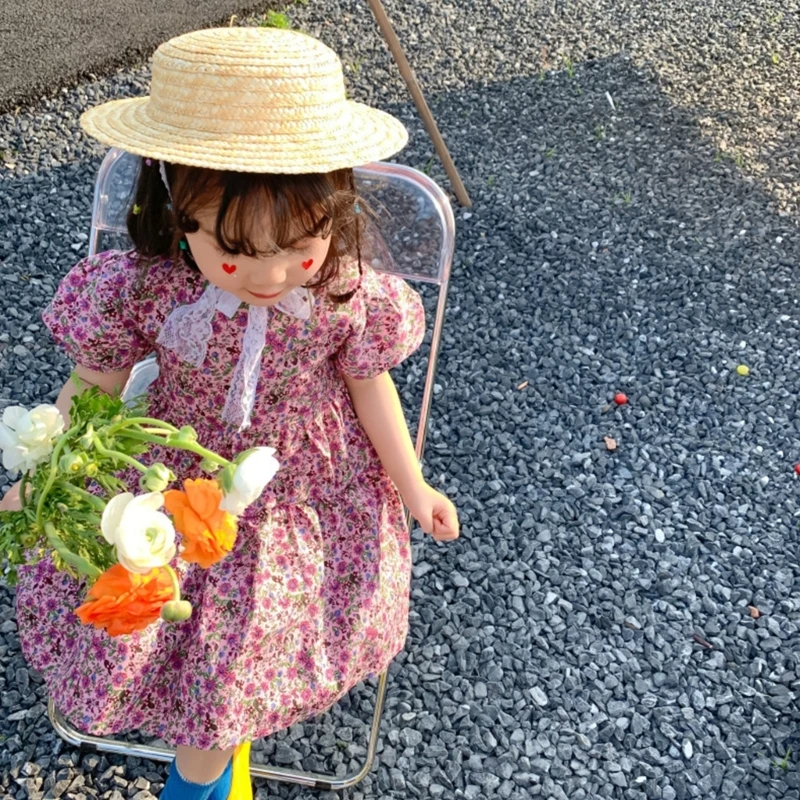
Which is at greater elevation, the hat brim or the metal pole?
the hat brim

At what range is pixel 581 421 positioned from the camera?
3279 millimetres

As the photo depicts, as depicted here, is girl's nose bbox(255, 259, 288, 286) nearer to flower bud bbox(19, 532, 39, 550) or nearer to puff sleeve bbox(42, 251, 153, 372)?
puff sleeve bbox(42, 251, 153, 372)

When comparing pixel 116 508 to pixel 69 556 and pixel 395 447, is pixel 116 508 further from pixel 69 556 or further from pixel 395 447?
pixel 395 447

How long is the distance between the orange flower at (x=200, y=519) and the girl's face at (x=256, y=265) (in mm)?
652

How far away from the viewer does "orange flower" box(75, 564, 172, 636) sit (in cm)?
107

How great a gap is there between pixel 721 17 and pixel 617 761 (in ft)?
16.6

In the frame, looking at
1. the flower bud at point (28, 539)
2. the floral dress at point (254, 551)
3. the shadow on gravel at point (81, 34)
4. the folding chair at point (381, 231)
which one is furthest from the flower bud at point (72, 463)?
the shadow on gravel at point (81, 34)

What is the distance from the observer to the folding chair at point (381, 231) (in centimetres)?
229

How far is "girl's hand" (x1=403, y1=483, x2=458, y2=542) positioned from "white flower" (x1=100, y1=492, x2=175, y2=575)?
43.9 inches

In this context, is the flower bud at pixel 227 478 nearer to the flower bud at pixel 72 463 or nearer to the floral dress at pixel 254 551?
the flower bud at pixel 72 463

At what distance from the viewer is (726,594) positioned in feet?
9.18

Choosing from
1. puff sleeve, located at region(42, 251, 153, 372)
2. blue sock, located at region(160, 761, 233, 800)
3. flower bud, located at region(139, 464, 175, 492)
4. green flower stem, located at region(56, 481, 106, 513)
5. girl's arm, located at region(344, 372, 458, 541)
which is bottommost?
blue sock, located at region(160, 761, 233, 800)

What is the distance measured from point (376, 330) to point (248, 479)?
982 mm

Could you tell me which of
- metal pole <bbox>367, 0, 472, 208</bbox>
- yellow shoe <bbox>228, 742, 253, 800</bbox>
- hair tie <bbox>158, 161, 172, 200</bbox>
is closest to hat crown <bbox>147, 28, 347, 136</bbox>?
hair tie <bbox>158, 161, 172, 200</bbox>
